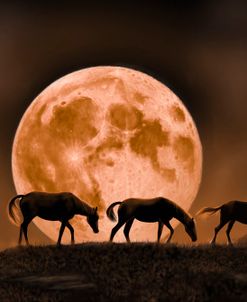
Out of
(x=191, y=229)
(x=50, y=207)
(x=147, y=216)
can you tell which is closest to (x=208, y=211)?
(x=191, y=229)

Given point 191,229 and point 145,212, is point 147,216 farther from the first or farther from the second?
point 191,229

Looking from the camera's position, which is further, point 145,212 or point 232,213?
point 232,213

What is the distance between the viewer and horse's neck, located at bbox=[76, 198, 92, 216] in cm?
2943

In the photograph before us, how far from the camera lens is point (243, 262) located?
26.6 m

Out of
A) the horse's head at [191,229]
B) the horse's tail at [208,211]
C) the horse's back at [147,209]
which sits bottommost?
the horse's head at [191,229]

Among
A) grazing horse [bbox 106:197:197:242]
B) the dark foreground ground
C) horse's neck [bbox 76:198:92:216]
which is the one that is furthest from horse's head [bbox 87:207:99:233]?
the dark foreground ground

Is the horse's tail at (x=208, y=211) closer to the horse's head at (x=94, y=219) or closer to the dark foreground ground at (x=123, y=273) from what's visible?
the dark foreground ground at (x=123, y=273)

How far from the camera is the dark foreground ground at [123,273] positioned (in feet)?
77.9

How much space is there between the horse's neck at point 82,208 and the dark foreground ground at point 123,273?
72.0 inches

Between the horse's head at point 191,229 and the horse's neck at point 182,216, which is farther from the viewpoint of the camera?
the horse's head at point 191,229

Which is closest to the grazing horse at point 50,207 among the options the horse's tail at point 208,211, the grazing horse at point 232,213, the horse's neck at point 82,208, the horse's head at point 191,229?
the horse's neck at point 82,208

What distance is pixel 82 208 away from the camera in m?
29.7

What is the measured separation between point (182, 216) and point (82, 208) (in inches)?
164

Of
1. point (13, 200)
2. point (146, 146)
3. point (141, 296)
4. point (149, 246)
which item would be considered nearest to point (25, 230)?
Result: point (13, 200)
